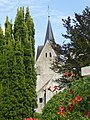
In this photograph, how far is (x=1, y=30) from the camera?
1656cm

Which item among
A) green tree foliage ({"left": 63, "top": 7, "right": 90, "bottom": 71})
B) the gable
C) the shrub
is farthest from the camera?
the gable

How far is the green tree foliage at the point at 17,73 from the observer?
1470 cm

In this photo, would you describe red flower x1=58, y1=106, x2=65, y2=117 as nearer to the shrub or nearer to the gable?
the shrub

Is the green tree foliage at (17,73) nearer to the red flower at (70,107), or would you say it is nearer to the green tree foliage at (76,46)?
the green tree foliage at (76,46)

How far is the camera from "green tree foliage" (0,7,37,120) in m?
14.7

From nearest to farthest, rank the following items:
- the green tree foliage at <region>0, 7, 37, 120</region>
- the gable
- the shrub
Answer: the shrub < the green tree foliage at <region>0, 7, 37, 120</region> < the gable

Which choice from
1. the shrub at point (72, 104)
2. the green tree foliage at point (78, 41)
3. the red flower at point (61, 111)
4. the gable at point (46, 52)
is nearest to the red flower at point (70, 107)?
the shrub at point (72, 104)

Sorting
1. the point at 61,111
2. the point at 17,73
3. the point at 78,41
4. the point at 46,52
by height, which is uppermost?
the point at 46,52

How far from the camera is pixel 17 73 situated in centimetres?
1512

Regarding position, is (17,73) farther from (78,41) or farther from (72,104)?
(72,104)

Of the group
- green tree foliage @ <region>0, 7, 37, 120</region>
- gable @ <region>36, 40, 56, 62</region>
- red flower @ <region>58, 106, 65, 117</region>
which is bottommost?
red flower @ <region>58, 106, 65, 117</region>

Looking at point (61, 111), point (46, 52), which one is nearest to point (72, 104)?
point (61, 111)

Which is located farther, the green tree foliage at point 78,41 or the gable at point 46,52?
the gable at point 46,52

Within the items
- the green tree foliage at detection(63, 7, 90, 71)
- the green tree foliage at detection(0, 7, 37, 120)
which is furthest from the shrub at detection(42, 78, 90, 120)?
the green tree foliage at detection(63, 7, 90, 71)
